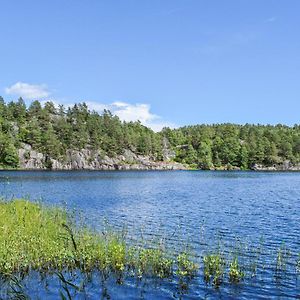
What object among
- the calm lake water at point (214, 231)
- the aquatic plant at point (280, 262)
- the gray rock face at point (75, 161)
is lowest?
the calm lake water at point (214, 231)

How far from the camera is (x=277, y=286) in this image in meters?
17.8

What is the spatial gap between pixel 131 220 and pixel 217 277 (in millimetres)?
19288

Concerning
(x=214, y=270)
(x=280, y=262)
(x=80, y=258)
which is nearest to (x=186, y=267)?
(x=214, y=270)

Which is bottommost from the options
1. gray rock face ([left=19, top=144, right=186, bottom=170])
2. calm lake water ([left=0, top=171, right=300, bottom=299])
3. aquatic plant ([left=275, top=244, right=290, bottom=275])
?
calm lake water ([left=0, top=171, right=300, bottom=299])

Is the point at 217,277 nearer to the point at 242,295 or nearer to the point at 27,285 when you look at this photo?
the point at 242,295

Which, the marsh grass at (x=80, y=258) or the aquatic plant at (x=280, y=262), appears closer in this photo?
the marsh grass at (x=80, y=258)

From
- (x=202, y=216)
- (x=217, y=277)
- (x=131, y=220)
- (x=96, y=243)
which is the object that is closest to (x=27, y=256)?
(x=96, y=243)

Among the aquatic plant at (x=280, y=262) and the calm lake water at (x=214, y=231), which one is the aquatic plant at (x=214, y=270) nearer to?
the calm lake water at (x=214, y=231)

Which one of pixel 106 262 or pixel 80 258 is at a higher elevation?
pixel 80 258

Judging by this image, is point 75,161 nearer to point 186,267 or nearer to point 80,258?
point 80,258

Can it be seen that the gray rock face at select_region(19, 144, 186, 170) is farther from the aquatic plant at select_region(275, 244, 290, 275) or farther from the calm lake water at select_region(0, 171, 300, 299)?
the aquatic plant at select_region(275, 244, 290, 275)

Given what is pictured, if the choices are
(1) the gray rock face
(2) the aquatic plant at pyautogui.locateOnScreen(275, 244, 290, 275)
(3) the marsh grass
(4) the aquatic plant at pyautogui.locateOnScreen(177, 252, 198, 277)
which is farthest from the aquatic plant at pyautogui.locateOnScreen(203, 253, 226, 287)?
(1) the gray rock face

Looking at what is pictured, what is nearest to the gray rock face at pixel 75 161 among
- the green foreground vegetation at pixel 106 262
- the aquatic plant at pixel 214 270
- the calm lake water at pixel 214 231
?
the calm lake water at pixel 214 231

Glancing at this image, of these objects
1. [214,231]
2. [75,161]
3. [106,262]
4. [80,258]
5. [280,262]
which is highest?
[75,161]
